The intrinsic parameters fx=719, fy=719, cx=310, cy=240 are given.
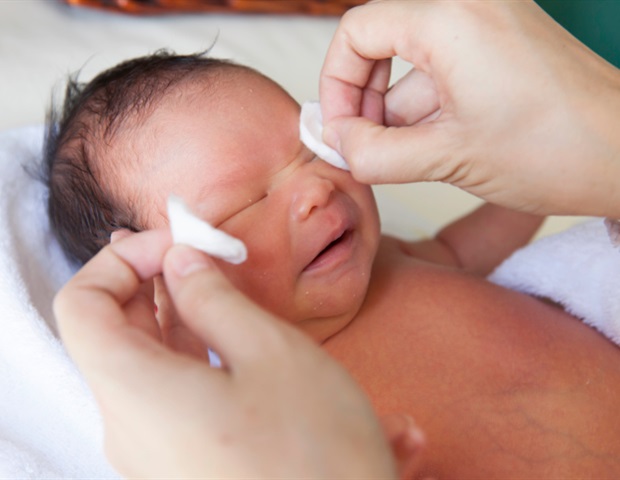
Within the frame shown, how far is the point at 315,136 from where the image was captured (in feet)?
3.25

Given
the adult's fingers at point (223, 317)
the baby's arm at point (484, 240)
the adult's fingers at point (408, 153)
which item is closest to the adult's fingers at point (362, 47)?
the adult's fingers at point (408, 153)

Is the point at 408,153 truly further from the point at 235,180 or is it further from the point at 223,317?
the point at 223,317

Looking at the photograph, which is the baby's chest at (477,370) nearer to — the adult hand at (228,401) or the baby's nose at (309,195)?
the baby's nose at (309,195)

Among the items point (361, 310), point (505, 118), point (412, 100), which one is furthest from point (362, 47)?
point (361, 310)

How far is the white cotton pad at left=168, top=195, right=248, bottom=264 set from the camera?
689mm

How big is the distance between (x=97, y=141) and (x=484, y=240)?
0.83 m

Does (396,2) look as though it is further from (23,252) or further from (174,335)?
(23,252)

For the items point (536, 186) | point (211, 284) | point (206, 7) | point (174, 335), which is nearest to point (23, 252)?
point (174, 335)

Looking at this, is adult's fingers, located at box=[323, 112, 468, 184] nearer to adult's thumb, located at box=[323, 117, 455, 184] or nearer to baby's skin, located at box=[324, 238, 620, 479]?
adult's thumb, located at box=[323, 117, 455, 184]

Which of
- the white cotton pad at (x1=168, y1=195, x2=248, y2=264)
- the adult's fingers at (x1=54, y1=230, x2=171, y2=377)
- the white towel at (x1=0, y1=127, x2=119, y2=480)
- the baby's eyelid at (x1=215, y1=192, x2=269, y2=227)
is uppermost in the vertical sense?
the white cotton pad at (x1=168, y1=195, x2=248, y2=264)

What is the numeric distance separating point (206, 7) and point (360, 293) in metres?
1.03

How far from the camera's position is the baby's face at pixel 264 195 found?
945 mm

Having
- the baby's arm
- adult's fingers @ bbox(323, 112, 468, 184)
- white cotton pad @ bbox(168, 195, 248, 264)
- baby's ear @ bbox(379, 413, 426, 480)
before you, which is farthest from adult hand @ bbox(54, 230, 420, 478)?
the baby's arm

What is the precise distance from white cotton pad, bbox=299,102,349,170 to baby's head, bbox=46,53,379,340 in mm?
25
